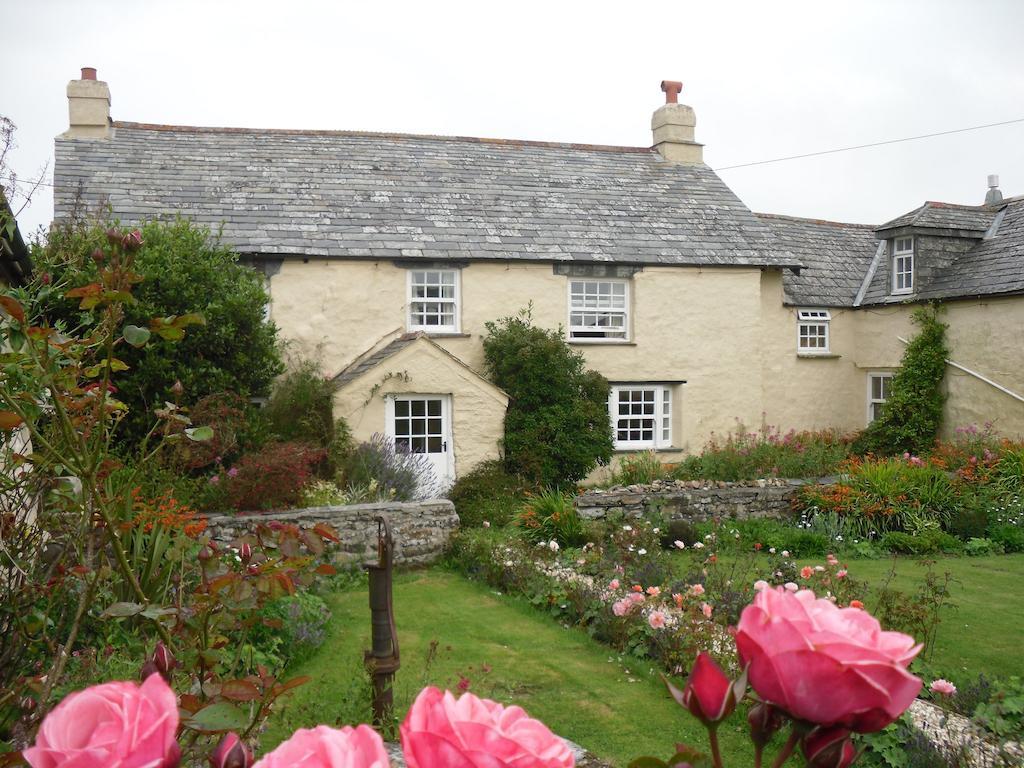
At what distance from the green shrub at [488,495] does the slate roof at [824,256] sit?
8765 mm

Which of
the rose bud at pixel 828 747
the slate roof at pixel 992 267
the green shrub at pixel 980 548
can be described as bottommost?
the green shrub at pixel 980 548

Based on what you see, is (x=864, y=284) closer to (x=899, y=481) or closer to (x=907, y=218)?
(x=907, y=218)

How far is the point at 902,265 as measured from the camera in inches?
799

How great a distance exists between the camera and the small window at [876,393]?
67.3 ft

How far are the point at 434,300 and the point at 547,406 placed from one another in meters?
3.06

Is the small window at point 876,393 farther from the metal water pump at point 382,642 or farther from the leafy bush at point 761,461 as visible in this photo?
the metal water pump at point 382,642

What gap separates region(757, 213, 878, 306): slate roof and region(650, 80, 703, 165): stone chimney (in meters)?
2.54

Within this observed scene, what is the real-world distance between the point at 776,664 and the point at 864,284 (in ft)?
A: 73.1

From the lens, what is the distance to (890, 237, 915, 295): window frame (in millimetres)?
19984

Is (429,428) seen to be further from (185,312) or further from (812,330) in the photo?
(812,330)

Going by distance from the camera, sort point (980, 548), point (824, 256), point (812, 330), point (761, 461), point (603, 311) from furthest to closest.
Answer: point (824, 256) → point (812, 330) → point (603, 311) → point (761, 461) → point (980, 548)

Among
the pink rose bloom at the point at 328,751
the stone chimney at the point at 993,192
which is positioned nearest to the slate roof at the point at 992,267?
the stone chimney at the point at 993,192

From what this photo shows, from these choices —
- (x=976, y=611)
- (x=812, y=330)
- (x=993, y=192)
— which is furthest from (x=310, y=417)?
(x=993, y=192)

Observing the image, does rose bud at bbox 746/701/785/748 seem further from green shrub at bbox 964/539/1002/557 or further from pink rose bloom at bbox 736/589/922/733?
green shrub at bbox 964/539/1002/557
